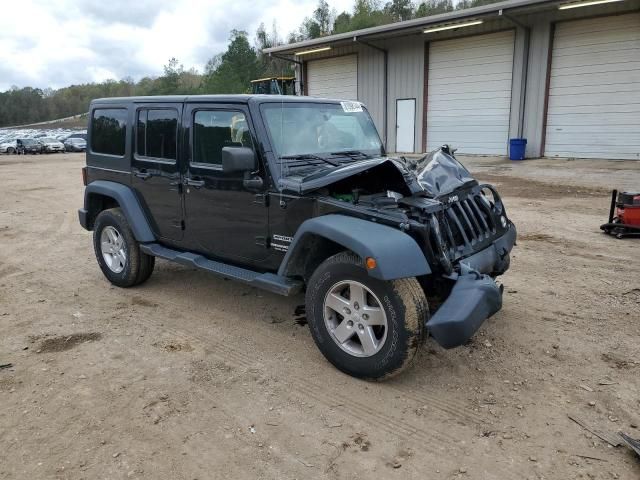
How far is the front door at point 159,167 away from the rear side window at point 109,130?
263 mm

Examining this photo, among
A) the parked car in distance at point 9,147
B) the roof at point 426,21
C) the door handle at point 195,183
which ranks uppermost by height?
the roof at point 426,21

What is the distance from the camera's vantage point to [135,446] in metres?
2.88

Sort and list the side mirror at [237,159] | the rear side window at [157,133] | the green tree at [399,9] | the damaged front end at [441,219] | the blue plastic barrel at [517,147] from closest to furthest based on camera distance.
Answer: the damaged front end at [441,219] < the side mirror at [237,159] < the rear side window at [157,133] < the blue plastic barrel at [517,147] < the green tree at [399,9]

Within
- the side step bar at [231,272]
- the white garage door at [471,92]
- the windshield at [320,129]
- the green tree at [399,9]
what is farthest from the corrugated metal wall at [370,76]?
the green tree at [399,9]

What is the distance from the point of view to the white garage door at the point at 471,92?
741 inches

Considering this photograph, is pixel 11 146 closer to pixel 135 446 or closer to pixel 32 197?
pixel 32 197

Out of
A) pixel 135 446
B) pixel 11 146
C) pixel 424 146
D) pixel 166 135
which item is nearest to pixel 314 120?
pixel 166 135

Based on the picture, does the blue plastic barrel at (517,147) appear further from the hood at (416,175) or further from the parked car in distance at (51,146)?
the parked car in distance at (51,146)

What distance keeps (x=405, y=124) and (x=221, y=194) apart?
61.8 ft

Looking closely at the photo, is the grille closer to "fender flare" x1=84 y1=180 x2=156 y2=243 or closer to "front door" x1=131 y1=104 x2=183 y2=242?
"front door" x1=131 y1=104 x2=183 y2=242

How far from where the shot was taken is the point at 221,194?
440 cm

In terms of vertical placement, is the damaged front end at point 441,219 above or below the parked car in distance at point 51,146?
above

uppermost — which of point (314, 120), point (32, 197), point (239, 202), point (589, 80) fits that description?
point (589, 80)

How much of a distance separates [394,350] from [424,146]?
769 inches
